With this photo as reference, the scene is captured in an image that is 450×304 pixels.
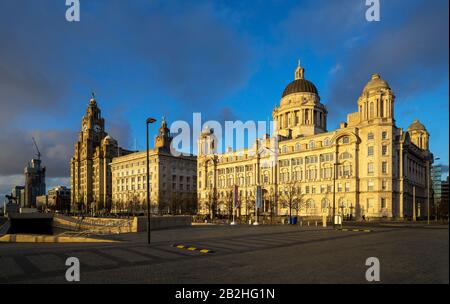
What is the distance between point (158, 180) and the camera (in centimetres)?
13775

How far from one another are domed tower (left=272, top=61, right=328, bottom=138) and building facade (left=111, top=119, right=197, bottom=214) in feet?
156

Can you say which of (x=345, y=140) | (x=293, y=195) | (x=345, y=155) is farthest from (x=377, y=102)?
(x=293, y=195)

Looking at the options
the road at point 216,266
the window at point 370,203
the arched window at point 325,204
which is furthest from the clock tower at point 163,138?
the road at point 216,266

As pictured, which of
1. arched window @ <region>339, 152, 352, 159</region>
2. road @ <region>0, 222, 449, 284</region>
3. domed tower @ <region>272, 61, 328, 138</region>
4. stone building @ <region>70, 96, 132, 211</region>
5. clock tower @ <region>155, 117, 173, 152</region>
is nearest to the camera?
road @ <region>0, 222, 449, 284</region>

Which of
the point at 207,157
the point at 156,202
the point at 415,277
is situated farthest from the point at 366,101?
the point at 156,202

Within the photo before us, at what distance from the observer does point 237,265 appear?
14.2 m

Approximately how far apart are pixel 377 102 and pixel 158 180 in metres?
90.8

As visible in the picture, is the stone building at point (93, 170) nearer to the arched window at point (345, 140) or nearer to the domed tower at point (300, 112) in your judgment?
the domed tower at point (300, 112)

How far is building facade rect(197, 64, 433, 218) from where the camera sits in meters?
81.0

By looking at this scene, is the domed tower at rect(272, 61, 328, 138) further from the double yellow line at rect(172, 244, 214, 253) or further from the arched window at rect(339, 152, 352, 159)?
the double yellow line at rect(172, 244, 214, 253)

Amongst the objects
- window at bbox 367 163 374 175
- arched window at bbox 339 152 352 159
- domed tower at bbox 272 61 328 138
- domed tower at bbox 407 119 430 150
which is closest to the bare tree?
arched window at bbox 339 152 352 159

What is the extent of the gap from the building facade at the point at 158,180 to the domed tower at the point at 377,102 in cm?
7189

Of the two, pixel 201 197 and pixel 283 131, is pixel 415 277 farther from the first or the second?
pixel 201 197

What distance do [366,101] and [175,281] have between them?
84.4 metres
